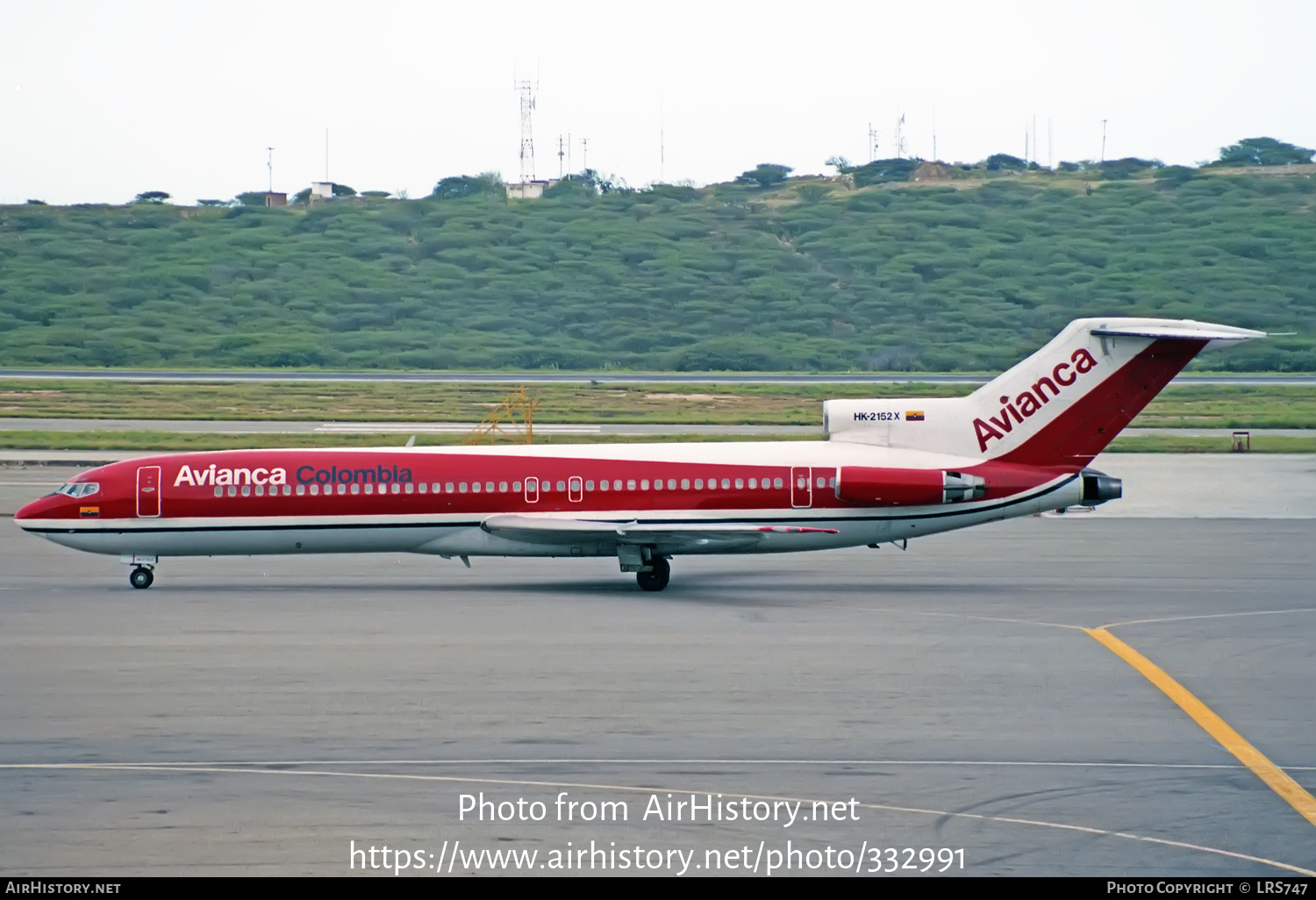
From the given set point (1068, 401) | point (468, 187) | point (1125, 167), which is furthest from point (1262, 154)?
point (1068, 401)

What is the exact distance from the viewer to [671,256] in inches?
5340

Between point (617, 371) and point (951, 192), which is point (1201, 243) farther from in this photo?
point (617, 371)

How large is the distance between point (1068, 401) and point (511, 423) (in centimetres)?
3714

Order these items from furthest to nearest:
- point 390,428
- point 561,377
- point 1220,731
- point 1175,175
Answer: point 1175,175 < point 561,377 < point 390,428 < point 1220,731

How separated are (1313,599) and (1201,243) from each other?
4456 inches

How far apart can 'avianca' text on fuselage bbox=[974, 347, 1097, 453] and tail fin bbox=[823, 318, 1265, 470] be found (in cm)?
2

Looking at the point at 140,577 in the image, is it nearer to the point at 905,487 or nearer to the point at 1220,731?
the point at 905,487

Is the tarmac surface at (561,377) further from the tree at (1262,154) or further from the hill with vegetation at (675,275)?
the tree at (1262,154)

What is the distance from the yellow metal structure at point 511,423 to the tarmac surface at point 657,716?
21.3 m

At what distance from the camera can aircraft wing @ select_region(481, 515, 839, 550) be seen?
29.6m

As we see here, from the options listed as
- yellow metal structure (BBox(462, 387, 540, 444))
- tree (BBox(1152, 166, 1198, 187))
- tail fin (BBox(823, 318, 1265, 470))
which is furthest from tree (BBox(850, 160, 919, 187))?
tail fin (BBox(823, 318, 1265, 470))

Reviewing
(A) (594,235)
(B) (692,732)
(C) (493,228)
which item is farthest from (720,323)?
(B) (692,732)

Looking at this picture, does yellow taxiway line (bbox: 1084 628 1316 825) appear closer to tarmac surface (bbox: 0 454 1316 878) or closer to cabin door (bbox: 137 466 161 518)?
tarmac surface (bbox: 0 454 1316 878)

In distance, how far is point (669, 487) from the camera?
3052 centimetres
